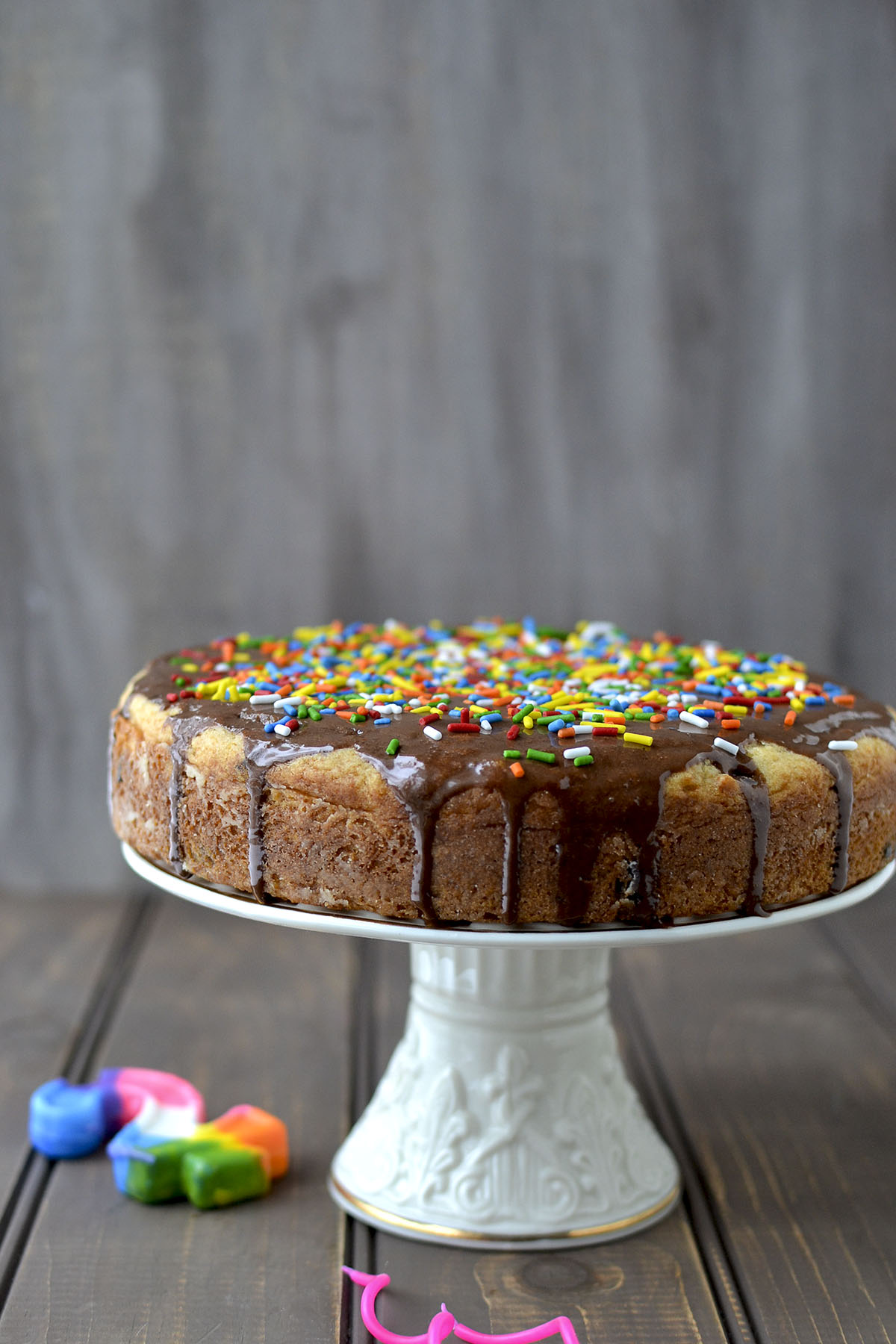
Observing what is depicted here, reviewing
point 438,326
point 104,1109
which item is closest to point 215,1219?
point 104,1109

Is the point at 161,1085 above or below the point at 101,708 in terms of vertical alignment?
below

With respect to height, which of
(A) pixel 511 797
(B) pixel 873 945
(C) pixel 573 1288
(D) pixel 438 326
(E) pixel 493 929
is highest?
(D) pixel 438 326

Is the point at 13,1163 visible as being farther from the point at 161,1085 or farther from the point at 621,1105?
the point at 621,1105

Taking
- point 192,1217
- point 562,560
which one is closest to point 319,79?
point 562,560

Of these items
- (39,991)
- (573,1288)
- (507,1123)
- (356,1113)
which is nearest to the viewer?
(573,1288)

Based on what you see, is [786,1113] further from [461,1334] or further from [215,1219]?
[215,1219]

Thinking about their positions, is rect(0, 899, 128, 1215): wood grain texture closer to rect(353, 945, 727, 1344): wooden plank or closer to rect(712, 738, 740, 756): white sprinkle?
rect(353, 945, 727, 1344): wooden plank

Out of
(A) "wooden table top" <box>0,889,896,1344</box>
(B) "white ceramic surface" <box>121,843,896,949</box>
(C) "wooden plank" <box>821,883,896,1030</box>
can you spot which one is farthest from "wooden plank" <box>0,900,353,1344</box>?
(C) "wooden plank" <box>821,883,896,1030</box>
